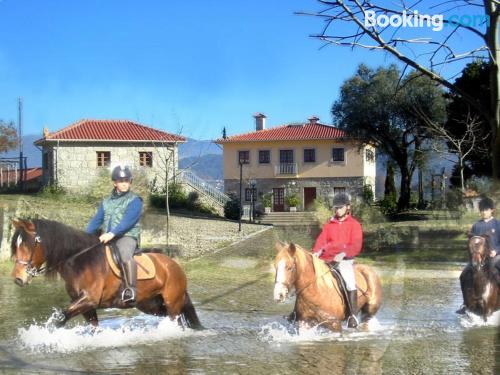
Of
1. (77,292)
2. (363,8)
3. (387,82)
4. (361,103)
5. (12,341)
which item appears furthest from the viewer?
(361,103)

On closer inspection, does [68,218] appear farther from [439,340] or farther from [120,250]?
[439,340]

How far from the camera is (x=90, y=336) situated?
6.70 m

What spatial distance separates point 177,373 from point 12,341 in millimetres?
2486

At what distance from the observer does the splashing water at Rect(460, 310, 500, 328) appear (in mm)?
7789

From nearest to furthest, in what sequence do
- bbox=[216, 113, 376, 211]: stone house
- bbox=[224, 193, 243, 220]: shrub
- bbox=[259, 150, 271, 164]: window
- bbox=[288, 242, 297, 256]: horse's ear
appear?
bbox=[288, 242, 297, 256]: horse's ear, bbox=[216, 113, 376, 211]: stone house, bbox=[259, 150, 271, 164]: window, bbox=[224, 193, 243, 220]: shrub

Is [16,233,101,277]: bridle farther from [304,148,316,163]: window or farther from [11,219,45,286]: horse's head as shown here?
[304,148,316,163]: window

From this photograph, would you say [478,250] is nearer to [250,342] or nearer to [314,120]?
[250,342]

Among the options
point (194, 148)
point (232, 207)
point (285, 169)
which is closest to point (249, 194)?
point (232, 207)

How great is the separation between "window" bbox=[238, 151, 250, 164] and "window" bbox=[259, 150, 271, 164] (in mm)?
308

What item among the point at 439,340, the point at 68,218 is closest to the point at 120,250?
the point at 439,340

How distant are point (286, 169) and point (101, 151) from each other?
7303 millimetres

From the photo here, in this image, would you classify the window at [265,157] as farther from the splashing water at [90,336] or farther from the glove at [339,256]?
the glove at [339,256]

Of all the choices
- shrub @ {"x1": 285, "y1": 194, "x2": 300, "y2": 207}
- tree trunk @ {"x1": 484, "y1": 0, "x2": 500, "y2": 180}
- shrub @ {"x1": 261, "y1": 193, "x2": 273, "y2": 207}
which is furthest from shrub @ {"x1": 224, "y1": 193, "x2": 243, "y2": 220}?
tree trunk @ {"x1": 484, "y1": 0, "x2": 500, "y2": 180}

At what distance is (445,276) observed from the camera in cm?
1213
